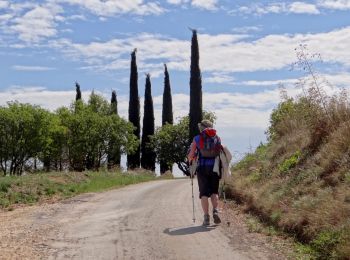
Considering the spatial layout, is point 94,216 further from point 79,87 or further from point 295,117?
point 79,87

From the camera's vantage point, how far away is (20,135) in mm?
35719

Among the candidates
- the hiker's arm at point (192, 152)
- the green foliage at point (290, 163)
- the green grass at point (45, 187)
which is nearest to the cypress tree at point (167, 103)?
the green grass at point (45, 187)

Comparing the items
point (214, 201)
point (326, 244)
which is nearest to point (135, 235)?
point (214, 201)

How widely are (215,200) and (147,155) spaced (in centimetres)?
4319

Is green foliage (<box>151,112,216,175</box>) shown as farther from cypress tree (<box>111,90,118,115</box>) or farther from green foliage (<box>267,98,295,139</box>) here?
green foliage (<box>267,98,295,139</box>)

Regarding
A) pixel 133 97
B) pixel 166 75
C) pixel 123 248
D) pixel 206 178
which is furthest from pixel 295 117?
pixel 166 75

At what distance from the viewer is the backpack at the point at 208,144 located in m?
9.67

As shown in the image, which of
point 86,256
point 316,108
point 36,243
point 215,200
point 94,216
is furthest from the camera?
point 316,108

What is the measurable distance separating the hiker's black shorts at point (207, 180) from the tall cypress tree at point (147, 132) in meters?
42.5

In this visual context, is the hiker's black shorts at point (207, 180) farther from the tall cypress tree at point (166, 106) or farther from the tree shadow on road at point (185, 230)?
the tall cypress tree at point (166, 106)

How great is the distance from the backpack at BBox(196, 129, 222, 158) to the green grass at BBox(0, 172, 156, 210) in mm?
6130

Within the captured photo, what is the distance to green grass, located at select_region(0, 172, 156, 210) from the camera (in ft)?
47.9

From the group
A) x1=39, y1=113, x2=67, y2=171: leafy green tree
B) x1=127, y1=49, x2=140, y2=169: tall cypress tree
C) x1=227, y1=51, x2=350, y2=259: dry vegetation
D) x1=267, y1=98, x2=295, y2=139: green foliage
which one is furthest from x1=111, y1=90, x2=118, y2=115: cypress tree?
x1=227, y1=51, x2=350, y2=259: dry vegetation

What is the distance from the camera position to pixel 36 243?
8258mm
